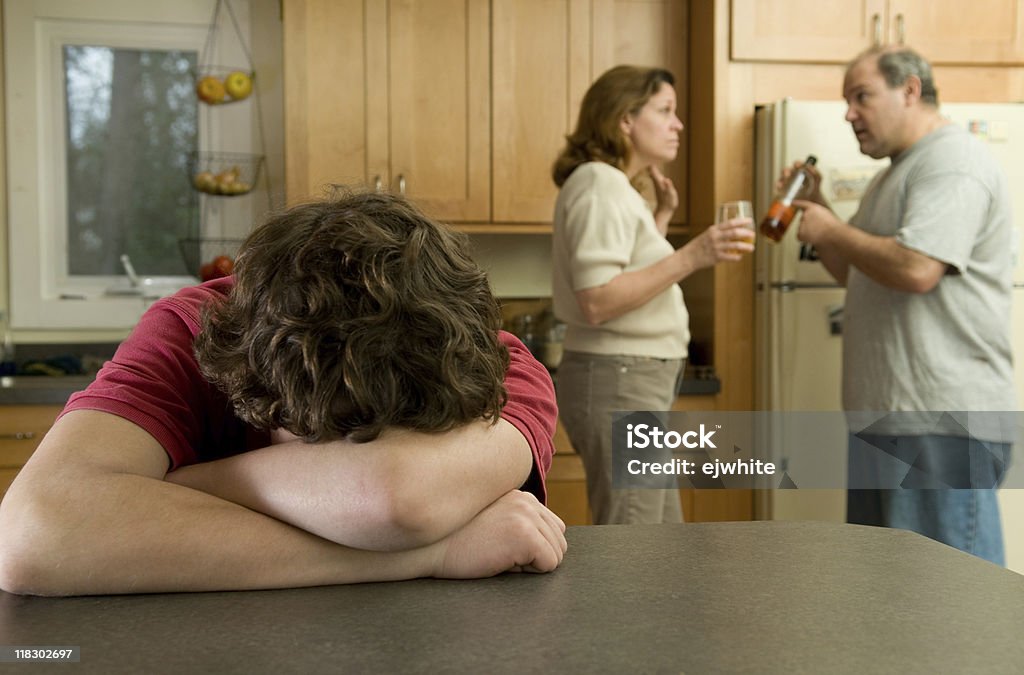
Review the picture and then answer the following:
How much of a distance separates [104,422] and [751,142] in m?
2.35

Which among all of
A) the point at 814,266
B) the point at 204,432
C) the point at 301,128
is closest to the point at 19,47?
the point at 301,128

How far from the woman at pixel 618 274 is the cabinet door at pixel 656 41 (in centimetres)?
74

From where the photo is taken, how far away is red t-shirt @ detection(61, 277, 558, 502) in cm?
83

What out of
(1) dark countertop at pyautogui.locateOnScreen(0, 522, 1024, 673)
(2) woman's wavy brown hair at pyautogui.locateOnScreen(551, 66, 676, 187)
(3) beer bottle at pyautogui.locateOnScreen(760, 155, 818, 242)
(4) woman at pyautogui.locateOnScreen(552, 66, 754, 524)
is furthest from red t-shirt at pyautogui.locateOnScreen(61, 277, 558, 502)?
(3) beer bottle at pyautogui.locateOnScreen(760, 155, 818, 242)

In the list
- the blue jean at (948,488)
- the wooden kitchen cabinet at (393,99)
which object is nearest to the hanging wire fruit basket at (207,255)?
the wooden kitchen cabinet at (393,99)

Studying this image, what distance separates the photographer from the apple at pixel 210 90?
10.3 feet

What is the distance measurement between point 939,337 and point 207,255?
216 cm

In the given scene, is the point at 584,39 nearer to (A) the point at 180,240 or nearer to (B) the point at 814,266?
(B) the point at 814,266

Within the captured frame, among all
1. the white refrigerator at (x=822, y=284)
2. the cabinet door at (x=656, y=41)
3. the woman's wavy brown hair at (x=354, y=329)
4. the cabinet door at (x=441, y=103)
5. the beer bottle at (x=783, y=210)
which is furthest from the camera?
the cabinet door at (x=656, y=41)

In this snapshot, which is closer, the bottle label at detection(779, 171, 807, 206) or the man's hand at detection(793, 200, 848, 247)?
the man's hand at detection(793, 200, 848, 247)

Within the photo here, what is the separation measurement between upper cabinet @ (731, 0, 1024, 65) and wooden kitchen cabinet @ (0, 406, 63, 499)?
6.83ft

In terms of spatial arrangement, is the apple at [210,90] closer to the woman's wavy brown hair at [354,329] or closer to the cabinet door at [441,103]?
the cabinet door at [441,103]

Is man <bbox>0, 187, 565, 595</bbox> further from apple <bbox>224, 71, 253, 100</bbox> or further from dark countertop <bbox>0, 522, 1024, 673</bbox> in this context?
apple <bbox>224, 71, 253, 100</bbox>

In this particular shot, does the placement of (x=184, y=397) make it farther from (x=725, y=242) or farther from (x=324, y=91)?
(x=324, y=91)
